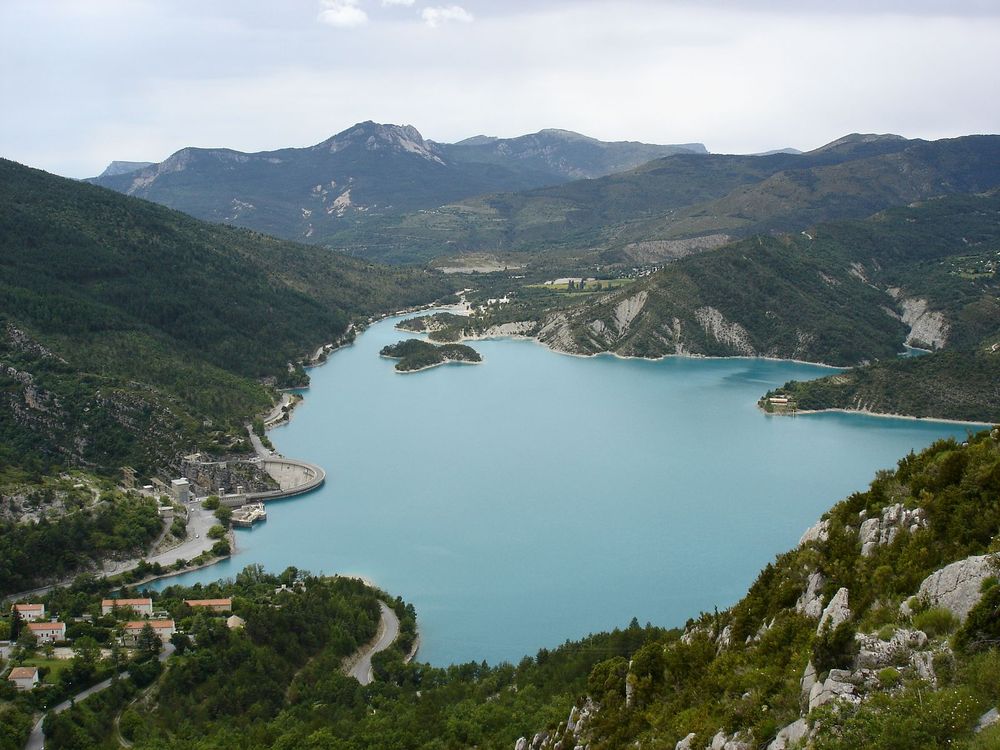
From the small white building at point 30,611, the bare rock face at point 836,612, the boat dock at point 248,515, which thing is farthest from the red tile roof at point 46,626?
the bare rock face at point 836,612

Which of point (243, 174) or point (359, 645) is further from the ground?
point (243, 174)

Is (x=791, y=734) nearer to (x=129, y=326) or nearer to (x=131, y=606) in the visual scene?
(x=131, y=606)

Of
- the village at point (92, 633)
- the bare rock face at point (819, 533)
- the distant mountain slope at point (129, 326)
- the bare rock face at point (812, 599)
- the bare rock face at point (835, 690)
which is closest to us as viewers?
the bare rock face at point (835, 690)

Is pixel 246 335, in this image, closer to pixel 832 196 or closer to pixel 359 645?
pixel 359 645

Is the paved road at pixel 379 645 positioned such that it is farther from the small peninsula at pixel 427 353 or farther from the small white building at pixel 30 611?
the small peninsula at pixel 427 353

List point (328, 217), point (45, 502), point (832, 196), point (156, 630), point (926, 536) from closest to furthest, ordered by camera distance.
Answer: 1. point (926, 536)
2. point (156, 630)
3. point (45, 502)
4. point (832, 196)
5. point (328, 217)

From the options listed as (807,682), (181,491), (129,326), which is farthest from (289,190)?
(807,682)

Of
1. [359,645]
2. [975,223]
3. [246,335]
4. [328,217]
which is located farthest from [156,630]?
[328,217]

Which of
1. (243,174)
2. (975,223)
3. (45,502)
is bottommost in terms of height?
(45,502)
